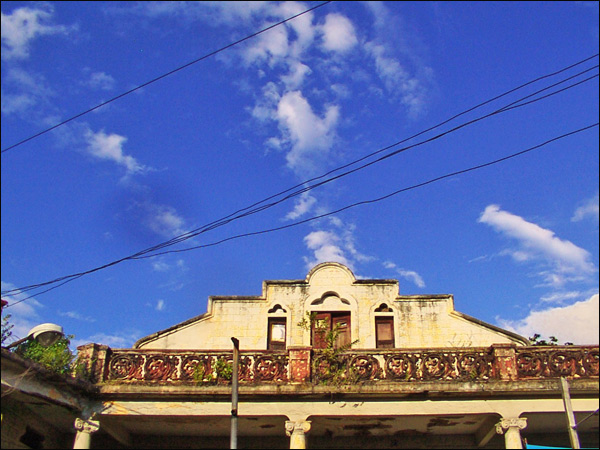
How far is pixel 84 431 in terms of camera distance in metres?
14.6

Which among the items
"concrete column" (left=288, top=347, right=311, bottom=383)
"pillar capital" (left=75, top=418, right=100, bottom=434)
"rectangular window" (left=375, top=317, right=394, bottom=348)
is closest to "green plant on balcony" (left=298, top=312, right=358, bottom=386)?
"concrete column" (left=288, top=347, right=311, bottom=383)

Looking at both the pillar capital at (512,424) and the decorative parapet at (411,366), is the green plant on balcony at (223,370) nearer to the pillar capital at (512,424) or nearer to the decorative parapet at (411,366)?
the decorative parapet at (411,366)

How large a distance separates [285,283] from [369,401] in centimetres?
493

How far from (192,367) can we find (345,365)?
378 cm

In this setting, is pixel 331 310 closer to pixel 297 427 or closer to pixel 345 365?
pixel 345 365

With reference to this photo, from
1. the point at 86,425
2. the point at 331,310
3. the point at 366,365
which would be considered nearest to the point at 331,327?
the point at 331,310

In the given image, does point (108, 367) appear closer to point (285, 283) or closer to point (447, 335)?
point (285, 283)

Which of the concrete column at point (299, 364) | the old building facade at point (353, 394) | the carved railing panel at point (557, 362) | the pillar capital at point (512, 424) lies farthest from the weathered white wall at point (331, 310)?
the pillar capital at point (512, 424)

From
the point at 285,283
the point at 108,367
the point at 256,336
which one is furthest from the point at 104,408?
the point at 285,283

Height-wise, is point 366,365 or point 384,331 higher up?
point 384,331

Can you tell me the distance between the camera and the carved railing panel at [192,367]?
15078mm

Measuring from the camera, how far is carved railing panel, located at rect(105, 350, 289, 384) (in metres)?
15.1

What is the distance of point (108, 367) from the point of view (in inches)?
603

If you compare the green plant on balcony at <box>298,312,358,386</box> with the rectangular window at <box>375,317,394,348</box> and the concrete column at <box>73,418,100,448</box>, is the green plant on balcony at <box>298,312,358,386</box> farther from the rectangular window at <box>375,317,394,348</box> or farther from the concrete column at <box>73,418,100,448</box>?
the concrete column at <box>73,418,100,448</box>
